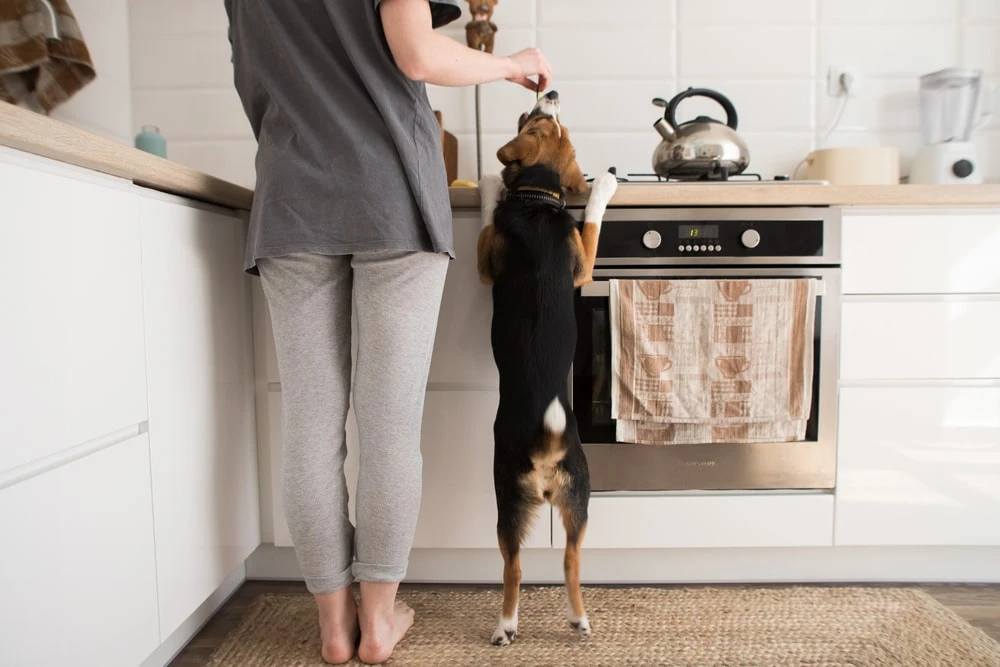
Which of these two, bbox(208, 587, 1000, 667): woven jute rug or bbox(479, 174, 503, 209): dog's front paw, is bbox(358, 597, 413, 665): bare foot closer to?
bbox(208, 587, 1000, 667): woven jute rug

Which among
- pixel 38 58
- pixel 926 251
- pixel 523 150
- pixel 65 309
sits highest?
pixel 38 58

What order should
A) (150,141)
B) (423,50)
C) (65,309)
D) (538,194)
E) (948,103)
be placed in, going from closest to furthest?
(65,309), (423,50), (538,194), (150,141), (948,103)

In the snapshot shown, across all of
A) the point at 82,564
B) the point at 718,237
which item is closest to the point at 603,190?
the point at 718,237

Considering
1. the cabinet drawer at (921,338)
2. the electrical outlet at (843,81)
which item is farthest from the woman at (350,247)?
the electrical outlet at (843,81)

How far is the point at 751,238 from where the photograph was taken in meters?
1.36

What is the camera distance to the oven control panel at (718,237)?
1.37 meters

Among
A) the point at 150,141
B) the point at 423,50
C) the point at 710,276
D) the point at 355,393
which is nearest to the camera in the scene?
the point at 423,50

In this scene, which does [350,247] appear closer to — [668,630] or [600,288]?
[600,288]

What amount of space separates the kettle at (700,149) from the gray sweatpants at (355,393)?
2.51 feet

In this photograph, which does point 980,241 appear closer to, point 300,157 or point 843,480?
point 843,480

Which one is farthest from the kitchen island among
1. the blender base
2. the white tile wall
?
the white tile wall

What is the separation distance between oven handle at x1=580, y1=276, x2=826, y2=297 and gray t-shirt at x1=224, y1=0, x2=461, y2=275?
0.43 m

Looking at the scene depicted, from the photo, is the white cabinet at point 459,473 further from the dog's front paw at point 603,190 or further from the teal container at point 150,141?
the teal container at point 150,141

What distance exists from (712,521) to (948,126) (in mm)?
1390
